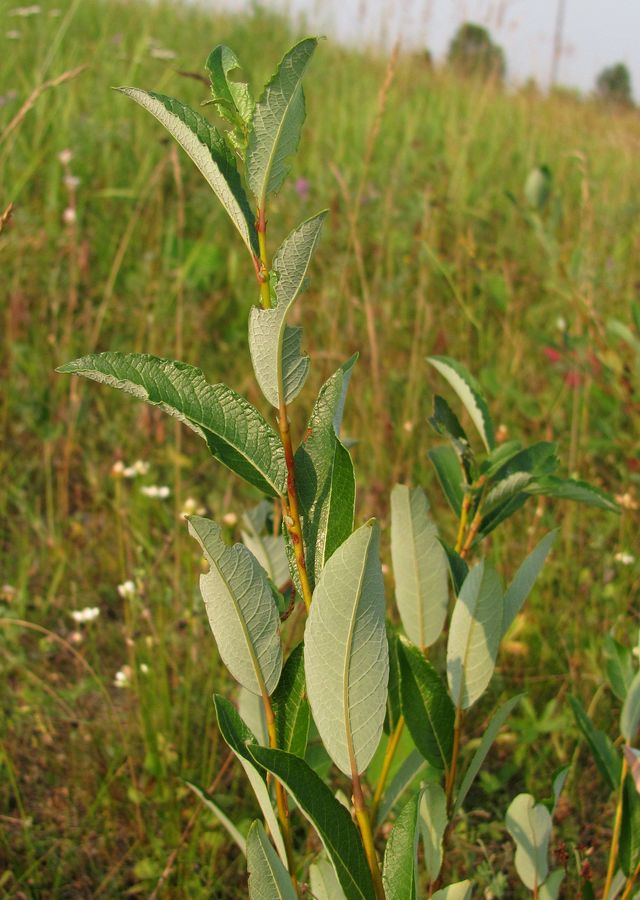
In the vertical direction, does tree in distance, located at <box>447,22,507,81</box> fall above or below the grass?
above

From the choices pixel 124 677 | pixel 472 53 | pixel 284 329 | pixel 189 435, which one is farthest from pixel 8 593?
pixel 472 53

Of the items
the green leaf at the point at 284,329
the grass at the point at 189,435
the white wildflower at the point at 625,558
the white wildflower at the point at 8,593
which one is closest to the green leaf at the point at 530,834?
the grass at the point at 189,435

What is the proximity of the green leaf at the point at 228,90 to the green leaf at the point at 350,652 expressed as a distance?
0.29 m

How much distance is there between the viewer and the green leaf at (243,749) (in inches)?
26.2

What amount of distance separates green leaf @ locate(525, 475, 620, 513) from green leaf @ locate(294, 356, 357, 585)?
0.26m

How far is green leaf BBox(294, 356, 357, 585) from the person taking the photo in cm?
64

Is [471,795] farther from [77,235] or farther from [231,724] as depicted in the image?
[77,235]

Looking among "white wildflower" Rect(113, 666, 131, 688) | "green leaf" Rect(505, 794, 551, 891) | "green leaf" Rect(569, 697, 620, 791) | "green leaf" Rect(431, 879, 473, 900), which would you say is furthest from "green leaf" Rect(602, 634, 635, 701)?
"white wildflower" Rect(113, 666, 131, 688)

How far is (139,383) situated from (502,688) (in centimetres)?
122

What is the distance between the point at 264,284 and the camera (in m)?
0.59

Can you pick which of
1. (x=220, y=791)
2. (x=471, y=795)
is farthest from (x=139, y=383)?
(x=471, y=795)

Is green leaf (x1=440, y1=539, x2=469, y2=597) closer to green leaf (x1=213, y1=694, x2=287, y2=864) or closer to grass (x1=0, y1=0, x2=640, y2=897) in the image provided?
green leaf (x1=213, y1=694, x2=287, y2=864)

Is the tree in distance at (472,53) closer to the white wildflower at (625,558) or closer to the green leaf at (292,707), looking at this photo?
the white wildflower at (625,558)

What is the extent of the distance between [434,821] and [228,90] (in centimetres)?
63
